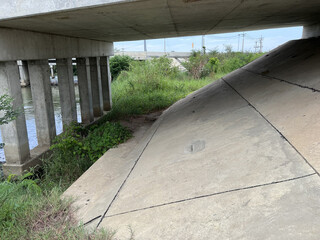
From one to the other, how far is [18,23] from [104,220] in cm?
391

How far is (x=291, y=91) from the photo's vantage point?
4086mm

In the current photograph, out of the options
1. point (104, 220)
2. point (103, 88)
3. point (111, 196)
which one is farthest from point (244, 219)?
point (103, 88)

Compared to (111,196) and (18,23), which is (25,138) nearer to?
(18,23)

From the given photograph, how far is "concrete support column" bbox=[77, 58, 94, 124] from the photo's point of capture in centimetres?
873

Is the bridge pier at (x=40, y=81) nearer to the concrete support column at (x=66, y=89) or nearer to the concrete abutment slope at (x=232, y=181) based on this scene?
the concrete support column at (x=66, y=89)

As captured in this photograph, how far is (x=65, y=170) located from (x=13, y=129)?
54.8 inches

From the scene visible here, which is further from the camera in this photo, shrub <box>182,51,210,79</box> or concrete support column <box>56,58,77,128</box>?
shrub <box>182,51,210,79</box>

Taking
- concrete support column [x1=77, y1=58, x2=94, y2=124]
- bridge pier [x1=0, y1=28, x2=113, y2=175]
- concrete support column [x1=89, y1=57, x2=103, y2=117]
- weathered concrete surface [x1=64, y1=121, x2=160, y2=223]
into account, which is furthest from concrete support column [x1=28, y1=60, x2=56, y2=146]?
concrete support column [x1=89, y1=57, x2=103, y2=117]

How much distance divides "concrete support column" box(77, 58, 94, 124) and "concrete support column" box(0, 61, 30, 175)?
10.9ft

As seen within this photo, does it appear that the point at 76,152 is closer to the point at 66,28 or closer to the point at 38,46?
the point at 38,46

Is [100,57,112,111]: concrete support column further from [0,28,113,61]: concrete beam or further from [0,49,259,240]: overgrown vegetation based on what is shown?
[0,28,113,61]: concrete beam

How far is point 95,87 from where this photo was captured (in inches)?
385

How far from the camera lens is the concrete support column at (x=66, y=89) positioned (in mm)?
7548

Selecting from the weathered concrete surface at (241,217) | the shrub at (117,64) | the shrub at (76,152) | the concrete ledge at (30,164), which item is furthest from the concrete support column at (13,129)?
the shrub at (117,64)
